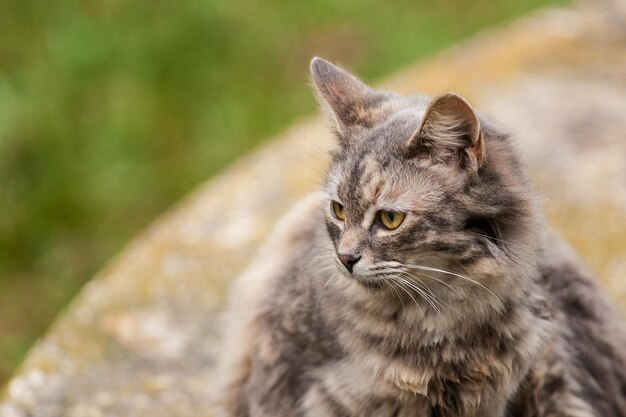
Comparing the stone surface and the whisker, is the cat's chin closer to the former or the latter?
the whisker

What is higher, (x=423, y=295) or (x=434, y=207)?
(x=434, y=207)

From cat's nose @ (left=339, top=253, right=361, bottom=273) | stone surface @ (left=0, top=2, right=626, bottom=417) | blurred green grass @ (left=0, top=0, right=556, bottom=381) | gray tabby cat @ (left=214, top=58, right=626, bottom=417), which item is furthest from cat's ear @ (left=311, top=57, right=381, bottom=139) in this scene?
blurred green grass @ (left=0, top=0, right=556, bottom=381)

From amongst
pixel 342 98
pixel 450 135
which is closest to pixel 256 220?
pixel 342 98

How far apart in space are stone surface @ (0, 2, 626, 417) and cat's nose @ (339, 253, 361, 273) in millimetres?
627

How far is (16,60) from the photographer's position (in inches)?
228

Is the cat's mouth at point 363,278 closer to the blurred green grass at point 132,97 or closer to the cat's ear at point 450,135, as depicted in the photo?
the cat's ear at point 450,135

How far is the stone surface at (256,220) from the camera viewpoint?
3256mm

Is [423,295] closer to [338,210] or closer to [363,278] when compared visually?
[363,278]

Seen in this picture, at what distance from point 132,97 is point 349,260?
3.52m

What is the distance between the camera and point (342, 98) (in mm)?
2633

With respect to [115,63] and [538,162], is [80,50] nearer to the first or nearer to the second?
[115,63]

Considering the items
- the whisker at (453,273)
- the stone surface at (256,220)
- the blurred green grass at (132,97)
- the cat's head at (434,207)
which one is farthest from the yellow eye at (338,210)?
the blurred green grass at (132,97)

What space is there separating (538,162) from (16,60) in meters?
3.20

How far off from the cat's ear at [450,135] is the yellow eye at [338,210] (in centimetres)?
23
